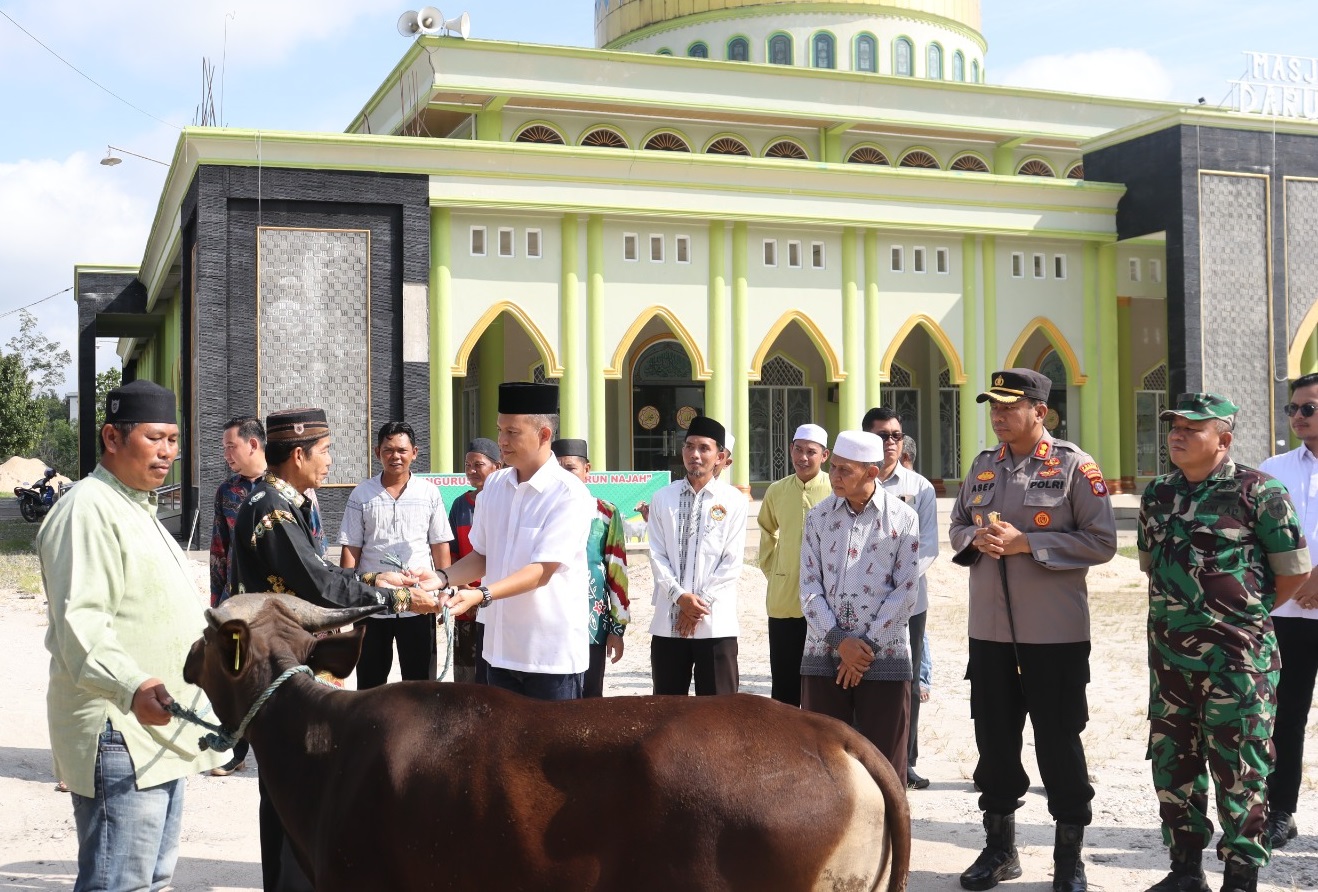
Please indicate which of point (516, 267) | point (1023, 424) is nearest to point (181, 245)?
point (516, 267)

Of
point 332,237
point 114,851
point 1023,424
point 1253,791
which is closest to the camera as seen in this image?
point 114,851

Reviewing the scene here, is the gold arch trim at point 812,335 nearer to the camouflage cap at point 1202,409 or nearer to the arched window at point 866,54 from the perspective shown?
the arched window at point 866,54

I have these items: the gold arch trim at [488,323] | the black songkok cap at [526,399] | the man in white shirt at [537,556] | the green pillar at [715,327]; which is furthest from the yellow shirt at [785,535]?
the green pillar at [715,327]

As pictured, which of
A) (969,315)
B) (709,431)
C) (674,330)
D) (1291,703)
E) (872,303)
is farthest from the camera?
(969,315)

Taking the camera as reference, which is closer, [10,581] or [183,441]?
[10,581]

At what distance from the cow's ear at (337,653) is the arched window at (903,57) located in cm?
3096

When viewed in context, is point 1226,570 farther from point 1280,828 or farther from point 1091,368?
point 1091,368

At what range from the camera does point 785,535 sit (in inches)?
262

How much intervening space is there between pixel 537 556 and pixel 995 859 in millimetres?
2285

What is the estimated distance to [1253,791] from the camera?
15.4ft

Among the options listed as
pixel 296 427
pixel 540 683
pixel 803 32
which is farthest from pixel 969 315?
pixel 296 427

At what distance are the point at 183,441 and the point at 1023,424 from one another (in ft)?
71.9

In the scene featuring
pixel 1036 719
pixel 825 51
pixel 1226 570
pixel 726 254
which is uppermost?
pixel 825 51

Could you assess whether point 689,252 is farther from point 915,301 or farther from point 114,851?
point 114,851
